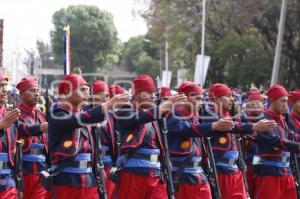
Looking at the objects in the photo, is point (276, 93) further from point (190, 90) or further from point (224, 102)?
point (190, 90)

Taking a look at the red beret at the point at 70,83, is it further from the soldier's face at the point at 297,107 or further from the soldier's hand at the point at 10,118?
the soldier's face at the point at 297,107

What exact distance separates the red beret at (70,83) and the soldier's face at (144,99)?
890 mm

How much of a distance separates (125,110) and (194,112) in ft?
3.34

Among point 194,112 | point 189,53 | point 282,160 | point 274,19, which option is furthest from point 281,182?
point 189,53

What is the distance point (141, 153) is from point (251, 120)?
318cm

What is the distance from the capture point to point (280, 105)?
29.7 ft

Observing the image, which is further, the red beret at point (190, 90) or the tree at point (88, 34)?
the tree at point (88, 34)

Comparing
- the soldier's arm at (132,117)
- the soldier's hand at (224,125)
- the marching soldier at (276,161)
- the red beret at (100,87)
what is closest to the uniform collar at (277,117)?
the marching soldier at (276,161)

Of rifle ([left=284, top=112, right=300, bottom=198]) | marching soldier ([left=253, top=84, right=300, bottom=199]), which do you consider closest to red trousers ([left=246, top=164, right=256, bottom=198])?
marching soldier ([left=253, top=84, right=300, bottom=199])

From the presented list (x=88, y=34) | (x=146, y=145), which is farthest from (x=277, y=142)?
(x=88, y=34)

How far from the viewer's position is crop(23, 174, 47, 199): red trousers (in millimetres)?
8711

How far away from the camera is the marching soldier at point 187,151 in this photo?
26.6 feet

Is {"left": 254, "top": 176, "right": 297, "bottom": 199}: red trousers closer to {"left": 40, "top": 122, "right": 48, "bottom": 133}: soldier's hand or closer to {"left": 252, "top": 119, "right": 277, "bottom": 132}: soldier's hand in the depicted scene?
{"left": 252, "top": 119, "right": 277, "bottom": 132}: soldier's hand

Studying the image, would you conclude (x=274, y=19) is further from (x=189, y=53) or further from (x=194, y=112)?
(x=194, y=112)
